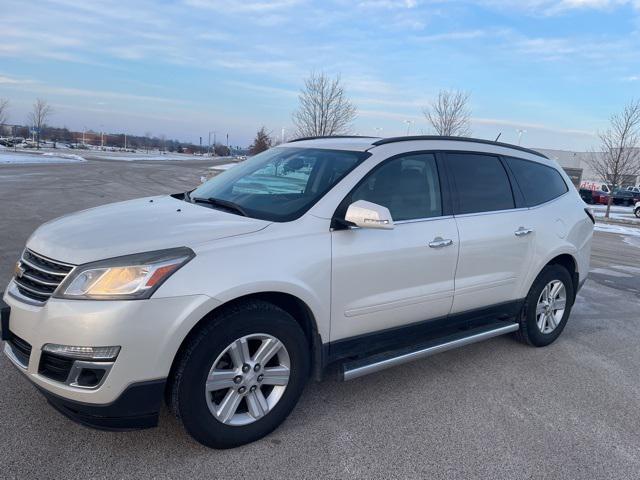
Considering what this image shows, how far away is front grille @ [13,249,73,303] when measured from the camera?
2.67 meters

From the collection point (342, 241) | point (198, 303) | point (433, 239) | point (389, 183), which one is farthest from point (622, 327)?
point (198, 303)

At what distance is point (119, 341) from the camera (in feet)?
→ 8.13

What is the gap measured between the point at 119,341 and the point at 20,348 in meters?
0.71

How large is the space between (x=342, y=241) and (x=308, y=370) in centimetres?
84

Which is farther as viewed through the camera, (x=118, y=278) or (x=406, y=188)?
(x=406, y=188)

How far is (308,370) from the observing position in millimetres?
3211

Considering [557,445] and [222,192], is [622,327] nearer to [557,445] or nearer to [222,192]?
[557,445]

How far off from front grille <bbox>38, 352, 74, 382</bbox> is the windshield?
4.41ft

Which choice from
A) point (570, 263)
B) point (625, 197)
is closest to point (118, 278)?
point (570, 263)

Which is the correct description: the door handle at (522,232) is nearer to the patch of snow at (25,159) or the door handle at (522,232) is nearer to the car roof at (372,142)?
the car roof at (372,142)

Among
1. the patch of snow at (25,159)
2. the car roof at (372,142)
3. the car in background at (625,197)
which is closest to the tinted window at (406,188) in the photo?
the car roof at (372,142)

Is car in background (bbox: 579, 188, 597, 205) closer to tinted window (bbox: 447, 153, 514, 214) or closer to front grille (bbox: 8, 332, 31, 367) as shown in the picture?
tinted window (bbox: 447, 153, 514, 214)

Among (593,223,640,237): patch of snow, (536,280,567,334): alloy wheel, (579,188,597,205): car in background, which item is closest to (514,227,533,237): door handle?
(536,280,567,334): alloy wheel

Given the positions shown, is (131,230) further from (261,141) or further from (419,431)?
(261,141)
